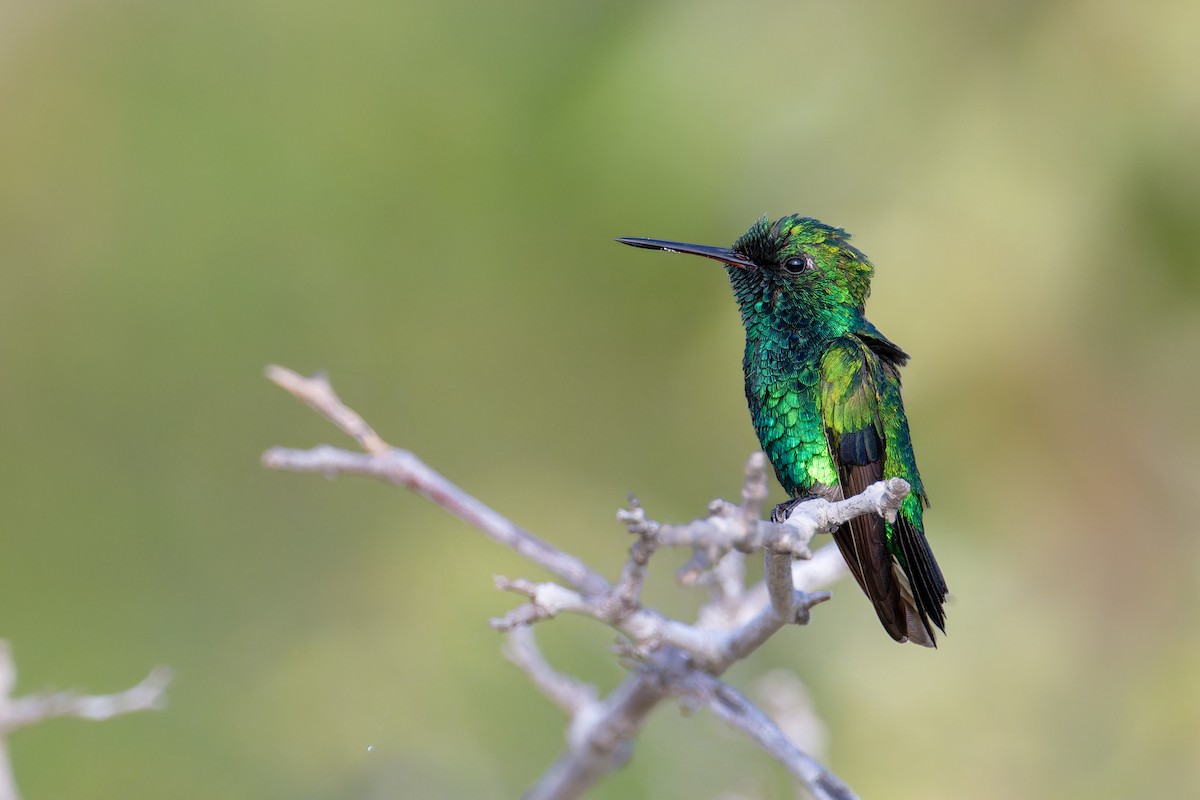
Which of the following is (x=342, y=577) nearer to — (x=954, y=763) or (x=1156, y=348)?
(x=954, y=763)

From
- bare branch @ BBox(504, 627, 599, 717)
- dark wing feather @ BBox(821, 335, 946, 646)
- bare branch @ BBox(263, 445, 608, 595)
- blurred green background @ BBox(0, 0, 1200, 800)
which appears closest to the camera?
bare branch @ BBox(263, 445, 608, 595)

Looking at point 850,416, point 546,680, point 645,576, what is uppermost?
point 850,416

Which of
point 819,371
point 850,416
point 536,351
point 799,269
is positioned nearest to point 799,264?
point 799,269

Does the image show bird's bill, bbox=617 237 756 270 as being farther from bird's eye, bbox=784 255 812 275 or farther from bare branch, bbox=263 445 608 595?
bare branch, bbox=263 445 608 595

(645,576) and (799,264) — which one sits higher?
(799,264)

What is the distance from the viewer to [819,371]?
2422 millimetres

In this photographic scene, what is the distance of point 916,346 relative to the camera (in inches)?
210

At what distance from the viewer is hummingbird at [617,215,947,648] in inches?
93.0

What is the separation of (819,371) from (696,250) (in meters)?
0.31

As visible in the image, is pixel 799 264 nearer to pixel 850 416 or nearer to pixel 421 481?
pixel 850 416

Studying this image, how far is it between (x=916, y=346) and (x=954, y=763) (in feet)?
5.29

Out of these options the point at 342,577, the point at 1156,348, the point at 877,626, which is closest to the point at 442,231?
the point at 342,577

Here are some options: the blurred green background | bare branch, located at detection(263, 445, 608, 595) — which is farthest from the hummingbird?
the blurred green background

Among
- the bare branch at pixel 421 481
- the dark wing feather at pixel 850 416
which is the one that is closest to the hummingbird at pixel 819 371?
the dark wing feather at pixel 850 416
